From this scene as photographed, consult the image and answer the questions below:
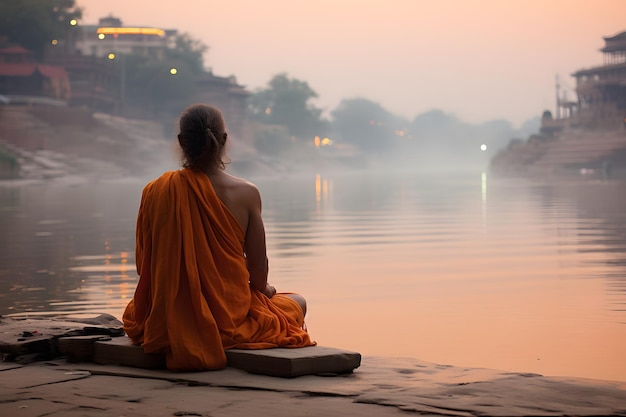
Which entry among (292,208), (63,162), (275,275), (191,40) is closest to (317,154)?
(191,40)

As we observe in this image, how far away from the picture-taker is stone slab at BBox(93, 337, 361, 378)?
3.49 metres

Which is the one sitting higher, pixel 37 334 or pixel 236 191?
pixel 236 191

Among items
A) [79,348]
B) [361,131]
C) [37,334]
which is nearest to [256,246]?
[79,348]

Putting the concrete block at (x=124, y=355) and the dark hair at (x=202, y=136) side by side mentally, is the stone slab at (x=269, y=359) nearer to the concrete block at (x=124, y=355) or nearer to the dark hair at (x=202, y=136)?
the concrete block at (x=124, y=355)

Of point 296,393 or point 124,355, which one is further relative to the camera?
point 124,355

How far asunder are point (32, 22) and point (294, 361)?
A: 54375 millimetres

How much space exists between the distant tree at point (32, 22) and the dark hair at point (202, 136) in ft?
174

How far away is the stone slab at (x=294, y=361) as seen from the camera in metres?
3.48

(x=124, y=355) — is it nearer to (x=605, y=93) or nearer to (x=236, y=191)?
(x=236, y=191)

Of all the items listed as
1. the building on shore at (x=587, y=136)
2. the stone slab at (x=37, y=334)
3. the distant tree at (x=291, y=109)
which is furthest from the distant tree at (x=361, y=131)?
the stone slab at (x=37, y=334)

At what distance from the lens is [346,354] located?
3.61 meters

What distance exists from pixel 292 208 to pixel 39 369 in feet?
54.8

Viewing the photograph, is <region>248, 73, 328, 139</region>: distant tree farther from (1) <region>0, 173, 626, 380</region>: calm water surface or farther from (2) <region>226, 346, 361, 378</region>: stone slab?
(2) <region>226, 346, 361, 378</region>: stone slab

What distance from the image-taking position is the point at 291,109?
96.6 meters
